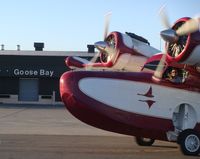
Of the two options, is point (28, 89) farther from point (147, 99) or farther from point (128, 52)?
point (147, 99)

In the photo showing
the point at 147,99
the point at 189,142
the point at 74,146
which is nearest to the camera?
the point at 189,142

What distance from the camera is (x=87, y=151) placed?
557 inches

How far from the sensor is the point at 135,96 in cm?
1491

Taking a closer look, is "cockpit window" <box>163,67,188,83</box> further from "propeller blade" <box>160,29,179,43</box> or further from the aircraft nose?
the aircraft nose

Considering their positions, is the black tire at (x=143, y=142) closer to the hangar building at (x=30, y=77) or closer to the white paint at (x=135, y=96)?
the white paint at (x=135, y=96)

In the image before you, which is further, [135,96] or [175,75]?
[175,75]

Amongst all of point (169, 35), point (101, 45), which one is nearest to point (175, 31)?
point (169, 35)

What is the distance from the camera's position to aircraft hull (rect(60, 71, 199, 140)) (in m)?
14.6

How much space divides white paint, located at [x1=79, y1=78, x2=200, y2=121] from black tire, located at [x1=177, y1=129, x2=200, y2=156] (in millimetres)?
771

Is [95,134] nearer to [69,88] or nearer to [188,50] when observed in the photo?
[69,88]

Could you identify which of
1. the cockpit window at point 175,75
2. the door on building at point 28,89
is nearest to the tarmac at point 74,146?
the cockpit window at point 175,75

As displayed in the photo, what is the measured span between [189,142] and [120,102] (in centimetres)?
227

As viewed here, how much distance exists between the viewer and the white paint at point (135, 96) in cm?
1476

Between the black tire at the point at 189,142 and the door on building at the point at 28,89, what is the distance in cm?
3636
